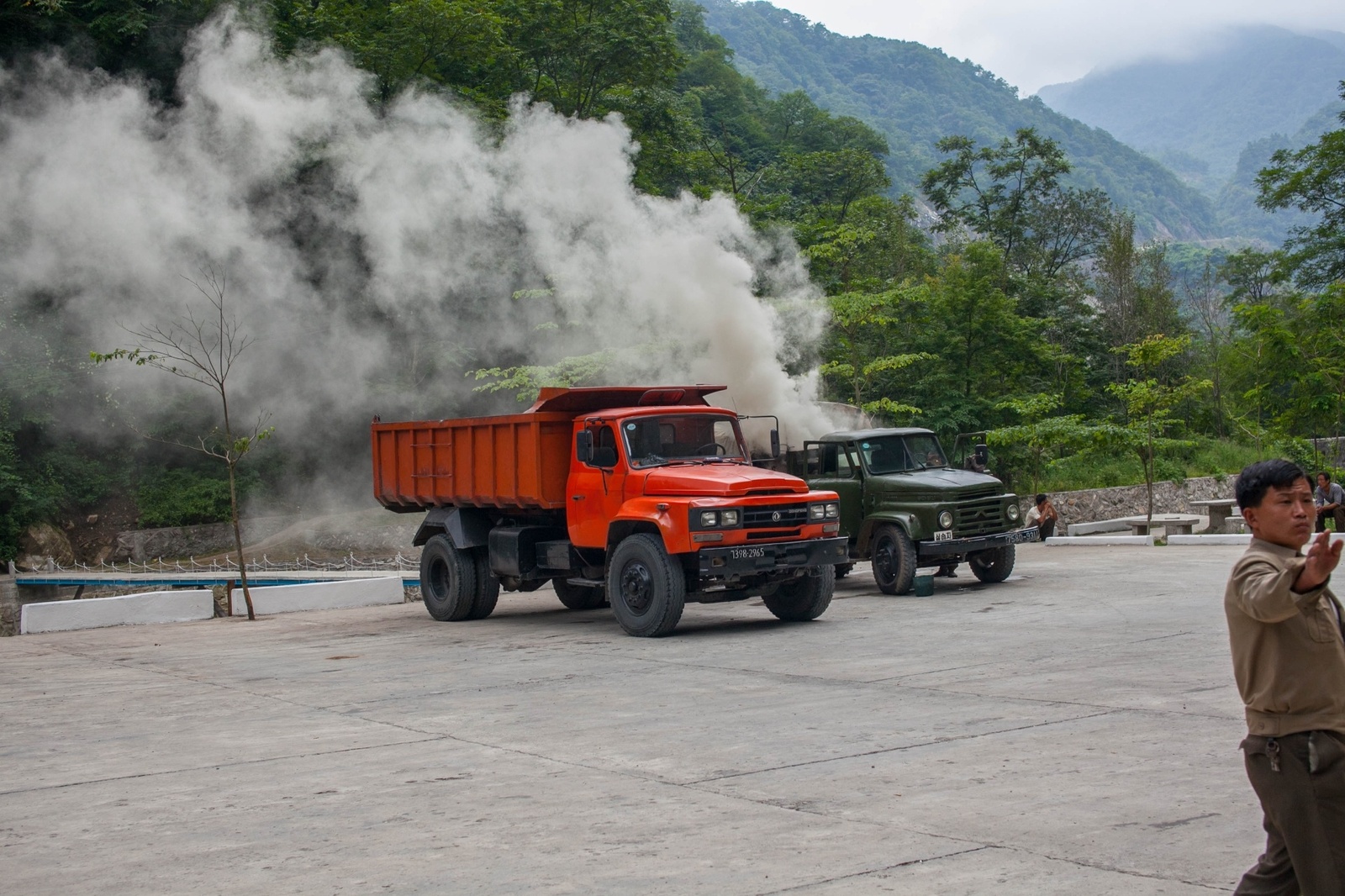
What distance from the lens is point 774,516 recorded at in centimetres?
1284

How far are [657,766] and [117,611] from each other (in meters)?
13.2

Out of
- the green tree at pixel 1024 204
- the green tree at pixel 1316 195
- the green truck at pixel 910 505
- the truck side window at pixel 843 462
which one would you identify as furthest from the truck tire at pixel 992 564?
the green tree at pixel 1024 204

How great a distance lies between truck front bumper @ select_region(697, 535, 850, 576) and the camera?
12.4 m

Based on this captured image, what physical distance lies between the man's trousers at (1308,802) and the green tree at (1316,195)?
46817 mm

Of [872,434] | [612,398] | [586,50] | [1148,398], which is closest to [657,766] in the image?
[612,398]

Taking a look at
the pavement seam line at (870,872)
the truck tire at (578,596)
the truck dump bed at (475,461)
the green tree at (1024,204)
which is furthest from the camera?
the green tree at (1024,204)

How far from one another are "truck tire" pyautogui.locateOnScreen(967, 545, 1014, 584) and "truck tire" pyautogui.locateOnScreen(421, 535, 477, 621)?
6.65 metres

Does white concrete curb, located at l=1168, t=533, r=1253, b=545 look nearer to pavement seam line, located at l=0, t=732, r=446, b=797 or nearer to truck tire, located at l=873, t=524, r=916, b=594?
truck tire, located at l=873, t=524, r=916, b=594

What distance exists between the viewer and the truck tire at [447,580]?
15633 millimetres

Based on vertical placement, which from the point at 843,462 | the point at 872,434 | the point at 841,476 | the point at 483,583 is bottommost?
the point at 483,583

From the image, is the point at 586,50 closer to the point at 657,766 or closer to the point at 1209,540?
the point at 1209,540

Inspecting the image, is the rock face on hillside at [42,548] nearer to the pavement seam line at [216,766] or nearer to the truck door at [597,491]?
the truck door at [597,491]

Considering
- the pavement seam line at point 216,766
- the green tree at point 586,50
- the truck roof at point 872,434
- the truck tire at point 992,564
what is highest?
the green tree at point 586,50

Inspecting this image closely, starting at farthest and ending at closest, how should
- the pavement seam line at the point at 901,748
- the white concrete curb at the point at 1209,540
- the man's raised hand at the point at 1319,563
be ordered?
the white concrete curb at the point at 1209,540
the pavement seam line at the point at 901,748
the man's raised hand at the point at 1319,563
